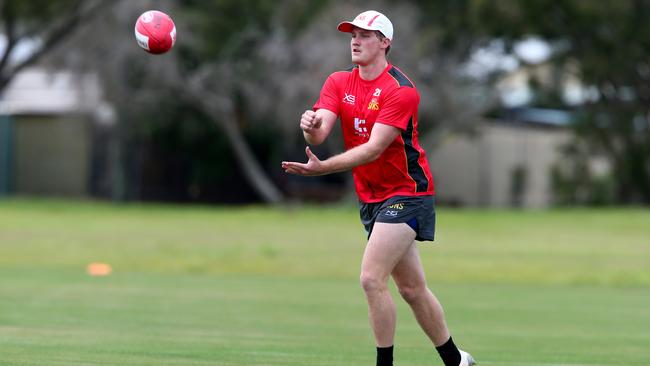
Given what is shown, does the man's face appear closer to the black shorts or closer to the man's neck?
the man's neck

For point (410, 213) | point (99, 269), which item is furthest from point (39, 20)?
point (410, 213)

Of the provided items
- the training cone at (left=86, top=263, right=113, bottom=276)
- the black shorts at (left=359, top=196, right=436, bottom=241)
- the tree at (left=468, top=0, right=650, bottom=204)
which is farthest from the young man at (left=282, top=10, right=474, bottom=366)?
the tree at (left=468, top=0, right=650, bottom=204)

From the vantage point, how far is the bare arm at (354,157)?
816 cm

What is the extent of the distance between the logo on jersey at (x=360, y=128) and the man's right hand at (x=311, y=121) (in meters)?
0.40

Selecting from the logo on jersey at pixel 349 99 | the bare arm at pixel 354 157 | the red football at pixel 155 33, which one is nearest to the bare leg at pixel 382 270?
the bare arm at pixel 354 157

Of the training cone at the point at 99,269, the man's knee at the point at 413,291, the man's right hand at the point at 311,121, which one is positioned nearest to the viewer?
the man's right hand at the point at 311,121

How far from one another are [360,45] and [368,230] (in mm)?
1384

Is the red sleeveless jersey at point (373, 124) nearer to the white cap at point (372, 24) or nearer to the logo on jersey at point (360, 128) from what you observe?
the logo on jersey at point (360, 128)

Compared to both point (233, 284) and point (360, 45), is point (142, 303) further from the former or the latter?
point (360, 45)

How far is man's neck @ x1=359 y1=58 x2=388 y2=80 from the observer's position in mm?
8742

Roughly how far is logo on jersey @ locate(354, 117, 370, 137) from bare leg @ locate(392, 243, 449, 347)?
0.89 m

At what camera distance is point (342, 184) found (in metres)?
50.8

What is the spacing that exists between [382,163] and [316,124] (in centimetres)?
62

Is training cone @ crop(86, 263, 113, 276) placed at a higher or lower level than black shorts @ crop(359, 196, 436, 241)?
lower
